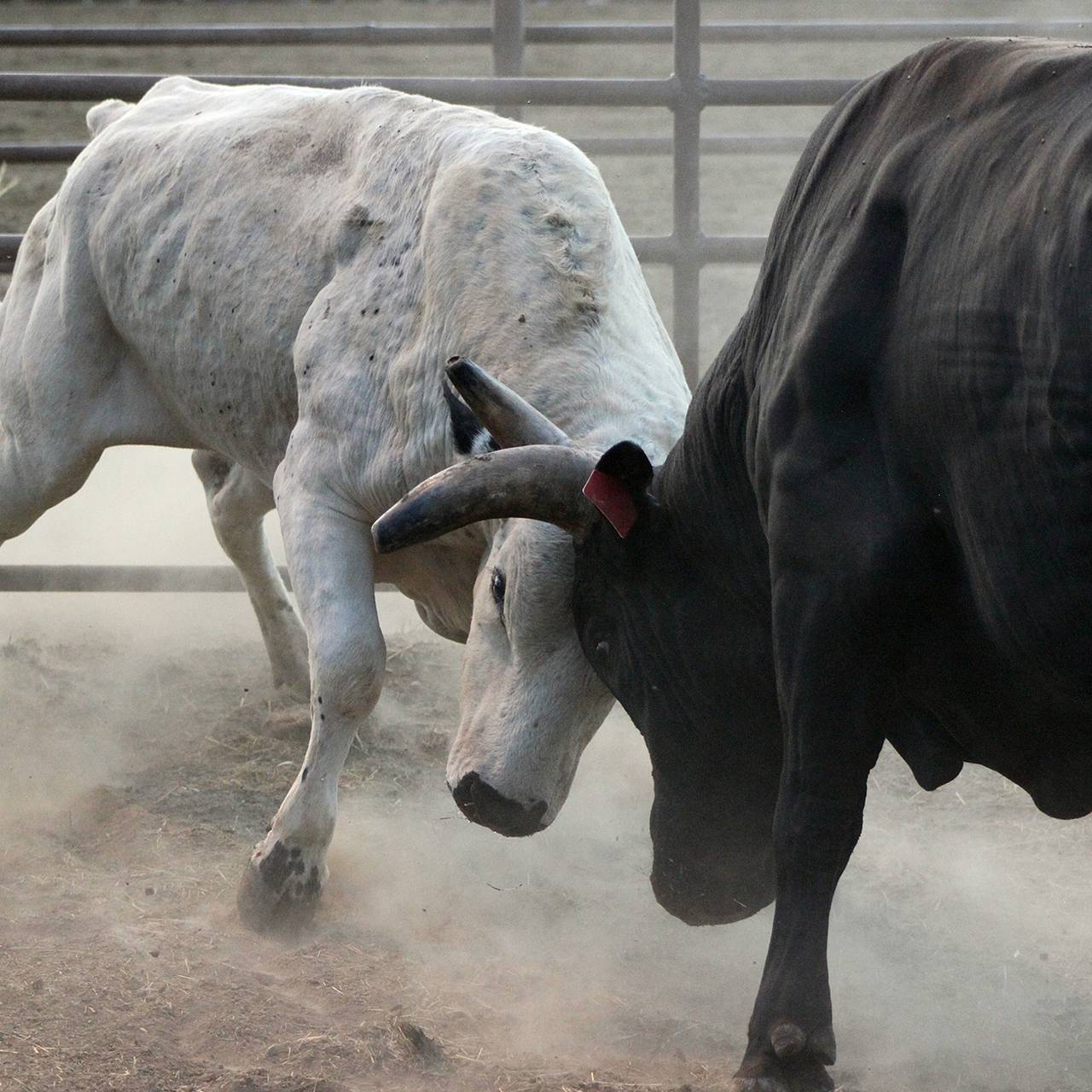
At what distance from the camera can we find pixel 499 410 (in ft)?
9.96

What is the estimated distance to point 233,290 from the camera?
12.9ft

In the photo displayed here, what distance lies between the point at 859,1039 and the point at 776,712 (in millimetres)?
721

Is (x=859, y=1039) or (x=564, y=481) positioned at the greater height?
(x=564, y=481)

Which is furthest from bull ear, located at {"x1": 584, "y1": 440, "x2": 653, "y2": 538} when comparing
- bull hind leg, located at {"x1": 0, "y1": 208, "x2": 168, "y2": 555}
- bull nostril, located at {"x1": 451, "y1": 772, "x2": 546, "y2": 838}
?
bull hind leg, located at {"x1": 0, "y1": 208, "x2": 168, "y2": 555}

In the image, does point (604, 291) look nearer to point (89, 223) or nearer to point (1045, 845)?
point (89, 223)

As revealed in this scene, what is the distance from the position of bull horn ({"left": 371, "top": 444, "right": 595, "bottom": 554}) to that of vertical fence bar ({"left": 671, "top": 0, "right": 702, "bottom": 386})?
2.71m

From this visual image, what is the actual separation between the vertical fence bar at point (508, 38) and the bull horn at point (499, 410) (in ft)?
10.1

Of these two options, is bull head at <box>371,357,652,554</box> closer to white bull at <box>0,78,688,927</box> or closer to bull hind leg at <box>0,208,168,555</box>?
white bull at <box>0,78,688,927</box>

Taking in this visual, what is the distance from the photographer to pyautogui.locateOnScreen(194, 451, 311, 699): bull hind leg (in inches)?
196

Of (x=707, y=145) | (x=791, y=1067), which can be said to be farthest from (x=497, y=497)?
(x=707, y=145)

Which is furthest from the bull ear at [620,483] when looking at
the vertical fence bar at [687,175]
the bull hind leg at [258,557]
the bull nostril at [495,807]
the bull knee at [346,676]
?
the vertical fence bar at [687,175]

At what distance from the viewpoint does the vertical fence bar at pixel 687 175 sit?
5.62 meters

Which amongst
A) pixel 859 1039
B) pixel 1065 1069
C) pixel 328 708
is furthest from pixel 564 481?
pixel 1065 1069

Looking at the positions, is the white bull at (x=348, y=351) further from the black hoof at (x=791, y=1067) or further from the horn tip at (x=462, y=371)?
the black hoof at (x=791, y=1067)
